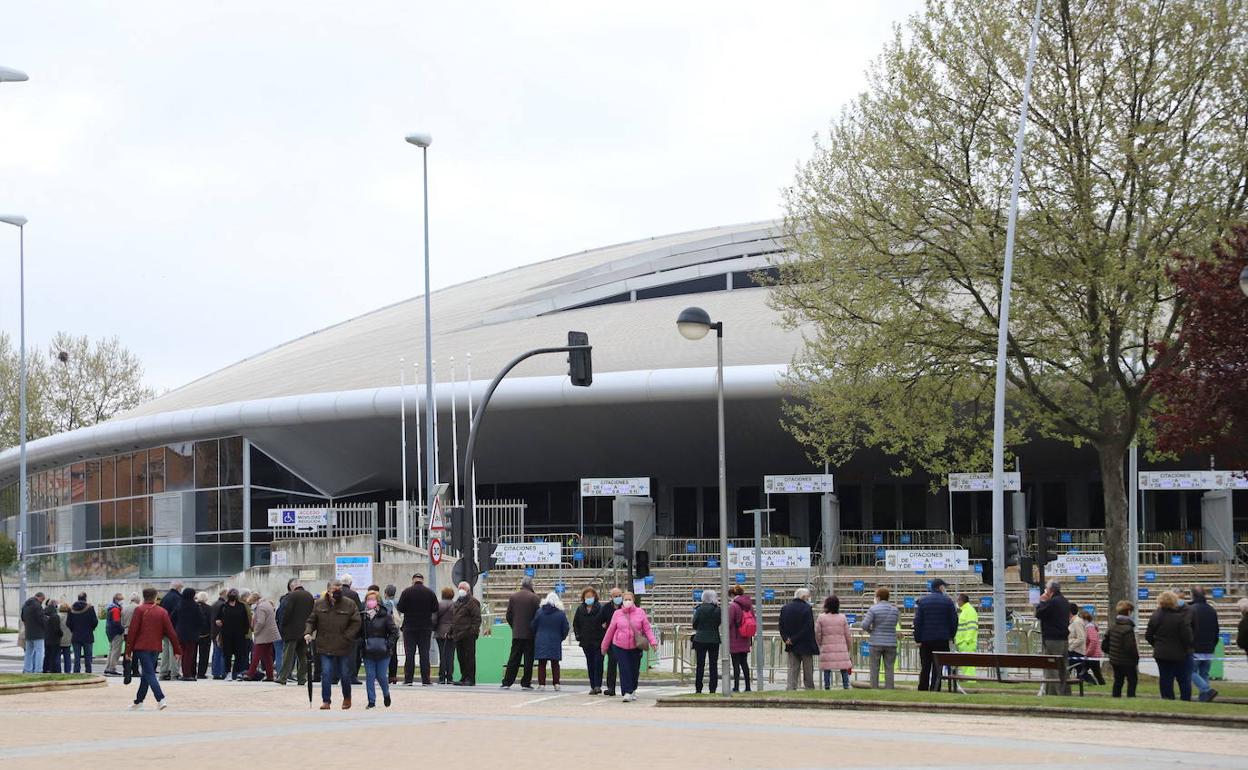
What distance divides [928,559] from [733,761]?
2430 cm

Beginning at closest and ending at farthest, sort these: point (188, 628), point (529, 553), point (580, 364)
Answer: point (188, 628) < point (580, 364) < point (529, 553)

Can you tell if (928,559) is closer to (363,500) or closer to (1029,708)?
Result: (1029,708)

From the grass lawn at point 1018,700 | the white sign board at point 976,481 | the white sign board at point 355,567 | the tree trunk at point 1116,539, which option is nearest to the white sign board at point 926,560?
the white sign board at point 976,481

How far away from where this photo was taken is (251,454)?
48.9 m

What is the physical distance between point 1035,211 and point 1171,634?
7.39 m

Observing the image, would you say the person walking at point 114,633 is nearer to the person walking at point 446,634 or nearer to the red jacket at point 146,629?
the person walking at point 446,634

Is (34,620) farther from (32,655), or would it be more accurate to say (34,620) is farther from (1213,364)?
(1213,364)

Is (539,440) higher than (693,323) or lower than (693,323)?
lower

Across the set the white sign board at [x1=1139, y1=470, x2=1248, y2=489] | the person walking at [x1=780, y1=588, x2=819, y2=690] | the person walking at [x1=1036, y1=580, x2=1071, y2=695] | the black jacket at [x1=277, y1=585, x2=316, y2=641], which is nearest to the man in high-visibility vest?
the person walking at [x1=1036, y1=580, x2=1071, y2=695]

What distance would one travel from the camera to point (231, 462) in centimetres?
4909

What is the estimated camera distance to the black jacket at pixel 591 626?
70.6 feet

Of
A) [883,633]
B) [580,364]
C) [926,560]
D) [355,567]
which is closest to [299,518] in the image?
[355,567]

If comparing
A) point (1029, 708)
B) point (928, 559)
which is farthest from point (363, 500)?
point (1029, 708)

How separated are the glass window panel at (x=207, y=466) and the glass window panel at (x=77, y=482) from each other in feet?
24.6
